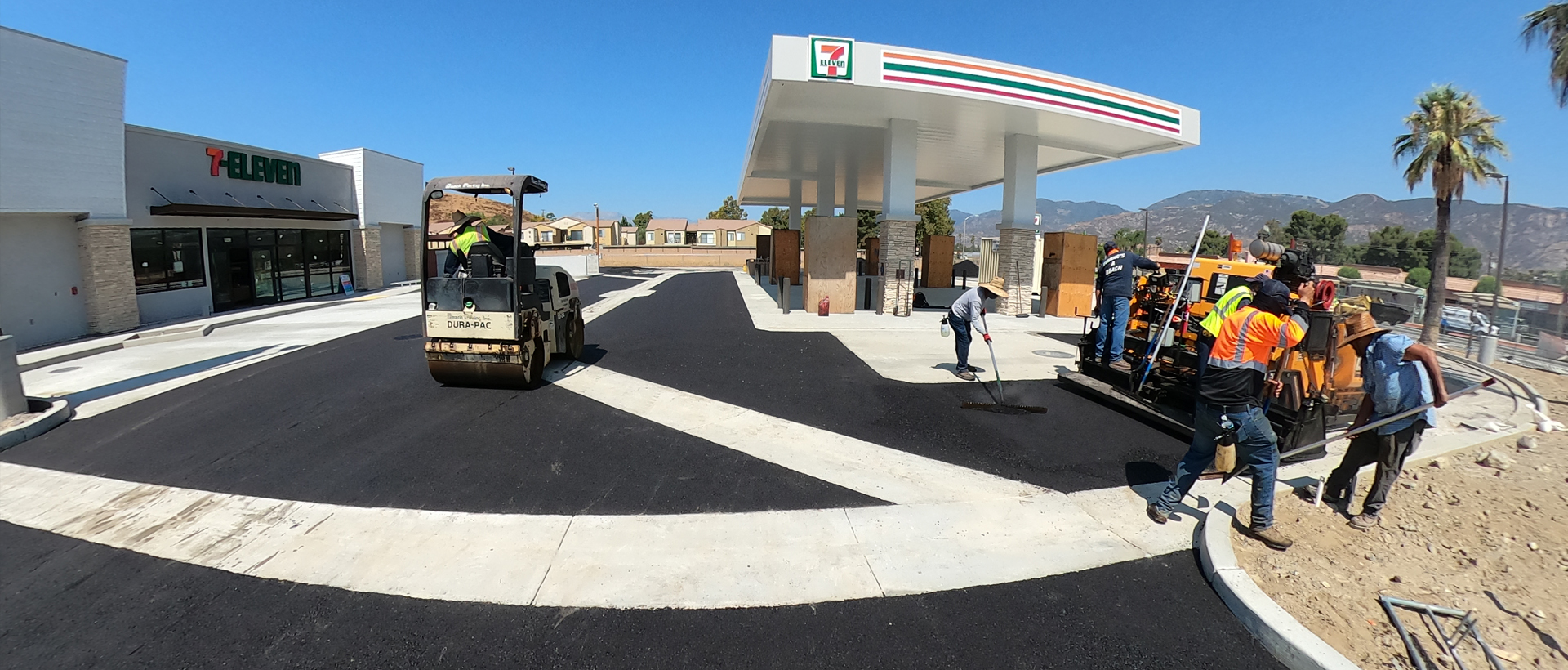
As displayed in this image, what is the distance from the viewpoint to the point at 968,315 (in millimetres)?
8547

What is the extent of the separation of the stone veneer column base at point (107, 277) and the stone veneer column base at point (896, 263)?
1709 centimetres

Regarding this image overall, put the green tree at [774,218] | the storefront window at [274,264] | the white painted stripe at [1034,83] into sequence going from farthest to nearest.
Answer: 1. the green tree at [774,218]
2. the storefront window at [274,264]
3. the white painted stripe at [1034,83]

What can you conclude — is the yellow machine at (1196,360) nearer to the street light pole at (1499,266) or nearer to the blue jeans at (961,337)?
the blue jeans at (961,337)

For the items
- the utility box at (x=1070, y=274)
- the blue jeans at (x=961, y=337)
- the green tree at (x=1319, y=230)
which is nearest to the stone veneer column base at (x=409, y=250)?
the utility box at (x=1070, y=274)

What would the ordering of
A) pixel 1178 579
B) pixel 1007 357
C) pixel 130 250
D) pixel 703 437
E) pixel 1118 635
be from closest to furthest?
pixel 1118 635, pixel 1178 579, pixel 703 437, pixel 1007 357, pixel 130 250

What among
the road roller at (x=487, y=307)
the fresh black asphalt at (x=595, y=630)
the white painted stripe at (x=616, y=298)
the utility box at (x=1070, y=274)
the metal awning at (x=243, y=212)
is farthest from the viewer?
the utility box at (x=1070, y=274)

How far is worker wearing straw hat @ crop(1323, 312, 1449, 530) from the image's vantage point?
162 inches

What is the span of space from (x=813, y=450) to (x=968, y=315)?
3.78m

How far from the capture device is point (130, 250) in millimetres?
13828

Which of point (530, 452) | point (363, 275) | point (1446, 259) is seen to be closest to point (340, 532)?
point (530, 452)

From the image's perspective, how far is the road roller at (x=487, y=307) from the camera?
725 cm

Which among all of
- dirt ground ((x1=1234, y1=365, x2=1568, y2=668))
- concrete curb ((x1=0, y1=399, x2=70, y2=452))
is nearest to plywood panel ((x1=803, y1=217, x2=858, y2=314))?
dirt ground ((x1=1234, y1=365, x2=1568, y2=668))

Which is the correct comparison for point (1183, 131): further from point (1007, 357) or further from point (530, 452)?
point (530, 452)

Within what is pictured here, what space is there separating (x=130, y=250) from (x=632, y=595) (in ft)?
58.0
